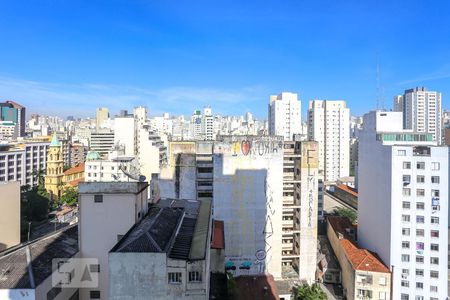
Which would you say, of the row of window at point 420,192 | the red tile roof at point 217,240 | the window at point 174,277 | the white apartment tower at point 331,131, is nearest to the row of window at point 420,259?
the row of window at point 420,192

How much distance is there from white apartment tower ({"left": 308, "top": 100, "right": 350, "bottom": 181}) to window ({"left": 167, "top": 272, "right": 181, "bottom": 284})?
47.2 meters

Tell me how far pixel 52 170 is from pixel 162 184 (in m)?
27.0

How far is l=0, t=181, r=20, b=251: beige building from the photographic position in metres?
14.6

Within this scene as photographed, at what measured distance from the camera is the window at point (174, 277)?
8.04 m

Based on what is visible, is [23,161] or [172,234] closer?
[172,234]

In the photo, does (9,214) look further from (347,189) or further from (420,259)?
(347,189)

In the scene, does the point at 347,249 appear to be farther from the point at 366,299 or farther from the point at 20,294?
the point at 20,294

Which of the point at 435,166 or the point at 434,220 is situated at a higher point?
the point at 435,166

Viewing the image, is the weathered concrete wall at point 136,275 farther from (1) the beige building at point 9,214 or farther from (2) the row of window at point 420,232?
(2) the row of window at point 420,232

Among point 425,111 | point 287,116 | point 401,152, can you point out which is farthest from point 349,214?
point 425,111

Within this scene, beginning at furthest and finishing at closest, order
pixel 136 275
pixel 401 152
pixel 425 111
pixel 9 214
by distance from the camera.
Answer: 1. pixel 425 111
2. pixel 401 152
3. pixel 9 214
4. pixel 136 275

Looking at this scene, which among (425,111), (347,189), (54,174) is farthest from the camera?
(425,111)

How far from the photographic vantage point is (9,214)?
14953mm

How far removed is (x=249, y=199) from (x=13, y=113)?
3497 inches
